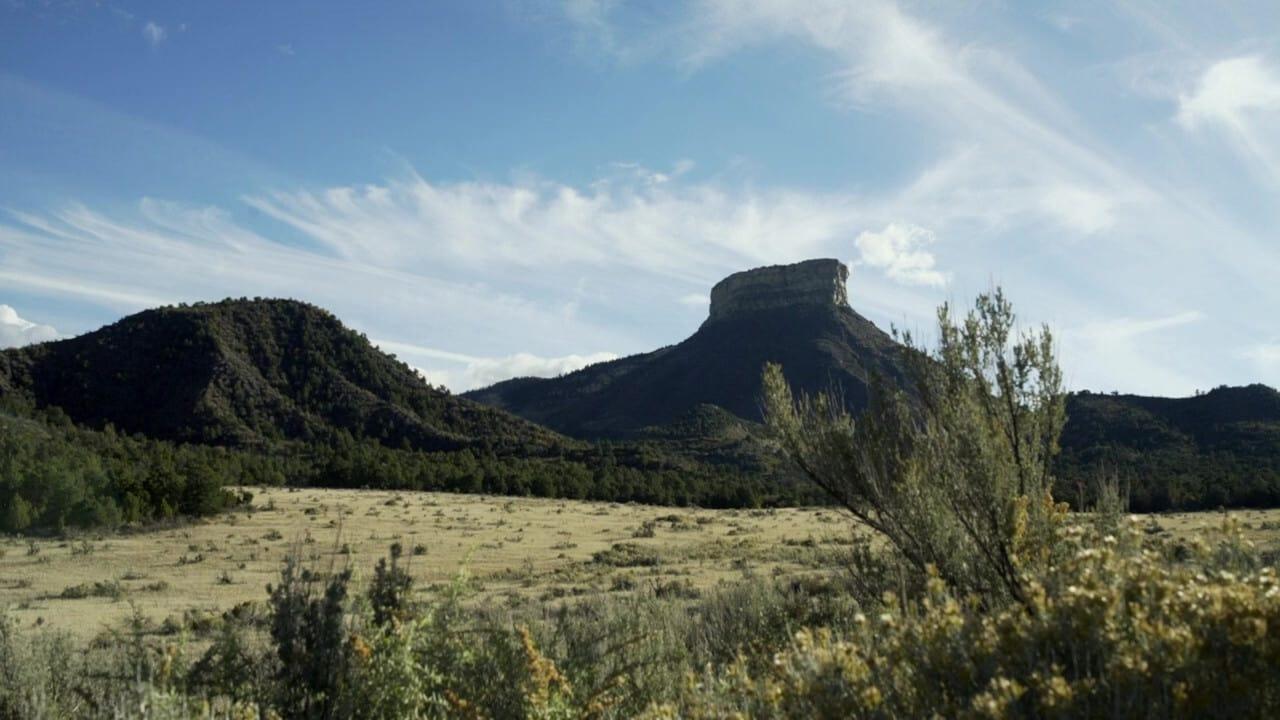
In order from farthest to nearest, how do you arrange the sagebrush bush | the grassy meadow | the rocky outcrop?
1. the rocky outcrop
2. the grassy meadow
3. the sagebrush bush

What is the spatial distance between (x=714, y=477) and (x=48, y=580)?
3810 centimetres

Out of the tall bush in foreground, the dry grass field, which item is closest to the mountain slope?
the dry grass field

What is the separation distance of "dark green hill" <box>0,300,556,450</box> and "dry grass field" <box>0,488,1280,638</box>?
2049 cm

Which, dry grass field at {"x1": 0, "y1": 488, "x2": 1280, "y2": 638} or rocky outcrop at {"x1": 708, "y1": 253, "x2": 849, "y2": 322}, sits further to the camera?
rocky outcrop at {"x1": 708, "y1": 253, "x2": 849, "y2": 322}

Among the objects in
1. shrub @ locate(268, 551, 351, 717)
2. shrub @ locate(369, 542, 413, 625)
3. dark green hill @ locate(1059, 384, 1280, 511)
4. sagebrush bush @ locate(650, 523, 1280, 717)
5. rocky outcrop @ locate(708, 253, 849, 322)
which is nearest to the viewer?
sagebrush bush @ locate(650, 523, 1280, 717)

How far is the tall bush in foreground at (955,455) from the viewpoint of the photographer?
5.95 metres

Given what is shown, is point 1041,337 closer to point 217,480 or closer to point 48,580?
point 48,580

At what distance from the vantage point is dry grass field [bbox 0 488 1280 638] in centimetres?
1435

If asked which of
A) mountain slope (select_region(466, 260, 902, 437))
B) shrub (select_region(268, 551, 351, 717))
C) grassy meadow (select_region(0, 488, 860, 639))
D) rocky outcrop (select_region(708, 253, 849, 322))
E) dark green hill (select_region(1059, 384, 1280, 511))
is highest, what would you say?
rocky outcrop (select_region(708, 253, 849, 322))

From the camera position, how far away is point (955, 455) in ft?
20.0

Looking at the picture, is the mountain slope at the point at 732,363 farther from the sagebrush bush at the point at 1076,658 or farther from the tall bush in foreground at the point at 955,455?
the sagebrush bush at the point at 1076,658

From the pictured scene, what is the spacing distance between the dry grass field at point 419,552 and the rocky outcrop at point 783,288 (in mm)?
49417

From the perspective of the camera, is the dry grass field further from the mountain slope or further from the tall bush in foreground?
the mountain slope

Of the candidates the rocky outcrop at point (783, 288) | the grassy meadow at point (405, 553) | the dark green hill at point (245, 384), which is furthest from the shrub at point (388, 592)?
the rocky outcrop at point (783, 288)
